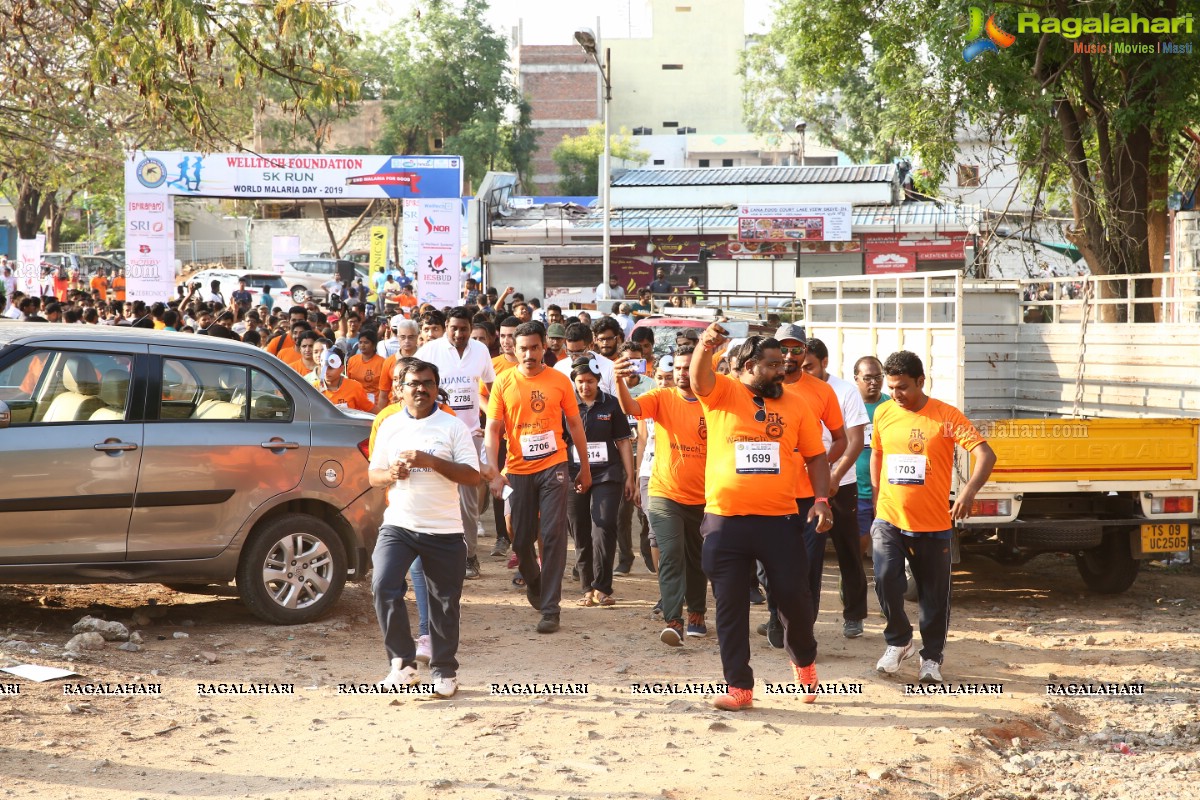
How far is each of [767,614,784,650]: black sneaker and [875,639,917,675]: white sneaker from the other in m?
0.71

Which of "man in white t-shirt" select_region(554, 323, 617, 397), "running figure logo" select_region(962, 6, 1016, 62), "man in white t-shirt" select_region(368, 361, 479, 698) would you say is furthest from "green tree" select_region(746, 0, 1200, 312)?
"man in white t-shirt" select_region(368, 361, 479, 698)

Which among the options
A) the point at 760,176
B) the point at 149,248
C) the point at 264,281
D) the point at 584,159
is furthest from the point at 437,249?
the point at 584,159

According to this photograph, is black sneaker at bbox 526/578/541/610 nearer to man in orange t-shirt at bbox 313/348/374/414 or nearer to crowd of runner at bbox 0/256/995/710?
crowd of runner at bbox 0/256/995/710

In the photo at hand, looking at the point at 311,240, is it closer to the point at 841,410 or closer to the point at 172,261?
the point at 172,261

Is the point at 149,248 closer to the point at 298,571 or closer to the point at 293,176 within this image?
the point at 293,176

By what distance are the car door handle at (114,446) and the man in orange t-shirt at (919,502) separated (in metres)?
3.95

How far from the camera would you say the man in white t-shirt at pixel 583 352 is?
27.7 feet

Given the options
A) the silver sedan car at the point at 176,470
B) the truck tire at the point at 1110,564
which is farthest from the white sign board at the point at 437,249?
the silver sedan car at the point at 176,470

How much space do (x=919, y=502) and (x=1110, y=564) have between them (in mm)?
3112

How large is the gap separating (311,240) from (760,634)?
45.4m

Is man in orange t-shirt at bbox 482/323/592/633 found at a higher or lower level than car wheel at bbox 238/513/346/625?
higher

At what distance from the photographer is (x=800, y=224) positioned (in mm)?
36031

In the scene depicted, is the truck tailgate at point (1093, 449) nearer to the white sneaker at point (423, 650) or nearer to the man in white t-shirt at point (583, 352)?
the man in white t-shirt at point (583, 352)

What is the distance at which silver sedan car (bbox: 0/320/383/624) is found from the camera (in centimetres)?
662
